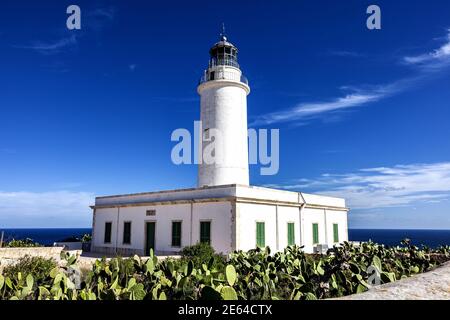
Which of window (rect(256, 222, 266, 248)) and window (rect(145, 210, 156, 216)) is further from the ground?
window (rect(145, 210, 156, 216))

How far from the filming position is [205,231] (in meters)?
16.9

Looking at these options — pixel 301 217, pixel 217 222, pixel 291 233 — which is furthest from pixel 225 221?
pixel 301 217

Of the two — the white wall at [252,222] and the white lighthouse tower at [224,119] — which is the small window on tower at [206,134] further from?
the white wall at [252,222]

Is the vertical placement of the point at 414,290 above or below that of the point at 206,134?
below

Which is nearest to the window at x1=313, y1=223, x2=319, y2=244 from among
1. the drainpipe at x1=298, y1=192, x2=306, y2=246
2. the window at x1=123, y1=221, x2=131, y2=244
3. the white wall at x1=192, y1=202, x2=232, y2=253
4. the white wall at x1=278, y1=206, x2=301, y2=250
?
the drainpipe at x1=298, y1=192, x2=306, y2=246

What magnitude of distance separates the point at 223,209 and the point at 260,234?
2352mm

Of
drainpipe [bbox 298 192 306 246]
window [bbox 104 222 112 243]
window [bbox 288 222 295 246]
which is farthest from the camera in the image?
window [bbox 104 222 112 243]

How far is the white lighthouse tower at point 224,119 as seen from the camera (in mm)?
19891

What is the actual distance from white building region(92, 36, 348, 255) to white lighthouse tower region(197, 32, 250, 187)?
58 mm

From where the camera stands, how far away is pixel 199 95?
2212cm

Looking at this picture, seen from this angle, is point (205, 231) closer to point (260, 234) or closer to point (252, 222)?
point (252, 222)

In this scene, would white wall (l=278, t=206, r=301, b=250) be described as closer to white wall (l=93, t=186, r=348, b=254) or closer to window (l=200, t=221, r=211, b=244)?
white wall (l=93, t=186, r=348, b=254)

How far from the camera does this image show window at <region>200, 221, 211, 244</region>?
16.7 m
